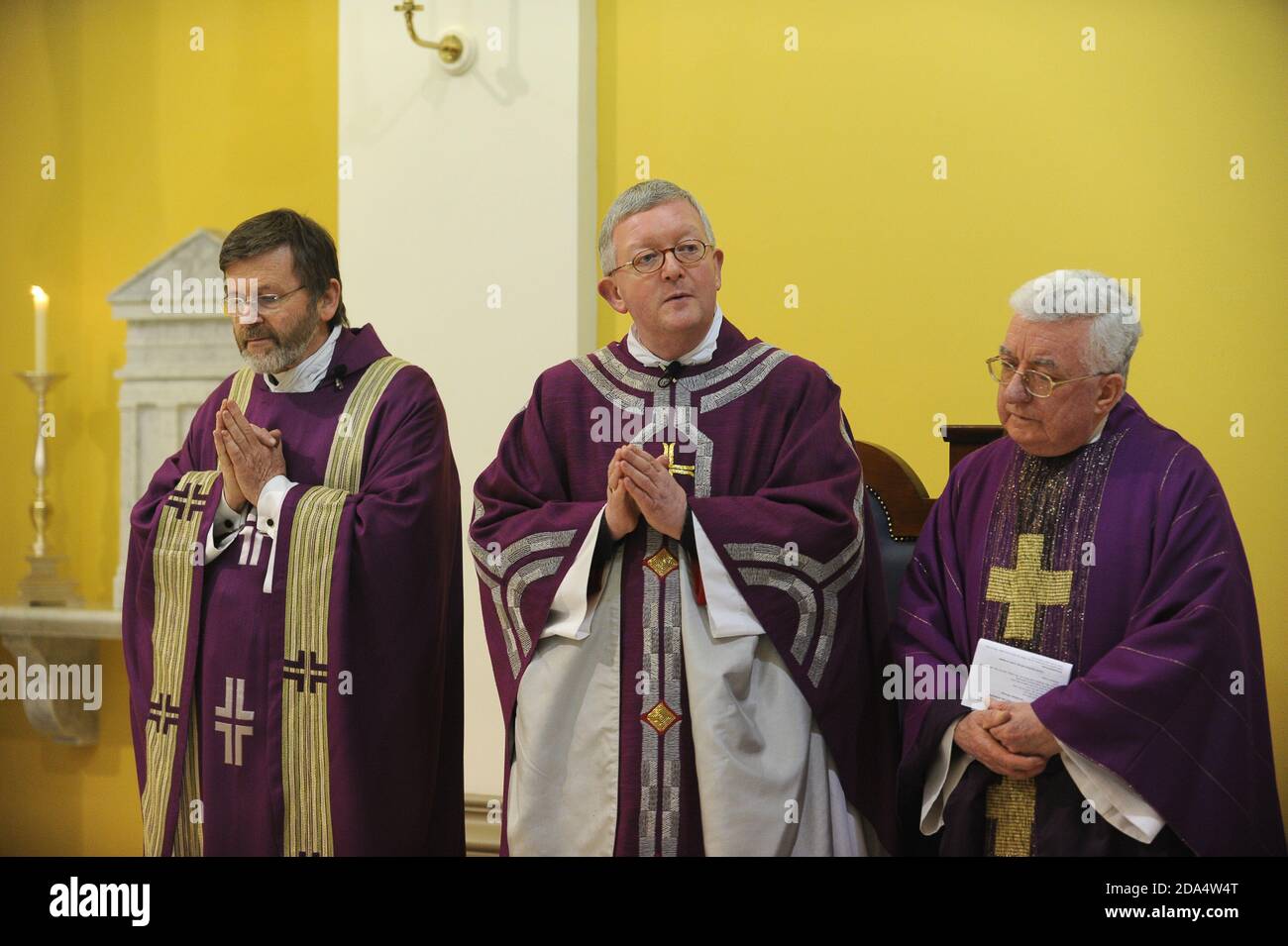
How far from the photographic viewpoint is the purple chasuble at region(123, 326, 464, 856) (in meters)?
3.59

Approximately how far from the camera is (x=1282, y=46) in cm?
478

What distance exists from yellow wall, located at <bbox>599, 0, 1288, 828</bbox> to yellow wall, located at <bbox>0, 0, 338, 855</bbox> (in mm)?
1549

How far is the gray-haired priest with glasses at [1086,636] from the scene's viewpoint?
299cm

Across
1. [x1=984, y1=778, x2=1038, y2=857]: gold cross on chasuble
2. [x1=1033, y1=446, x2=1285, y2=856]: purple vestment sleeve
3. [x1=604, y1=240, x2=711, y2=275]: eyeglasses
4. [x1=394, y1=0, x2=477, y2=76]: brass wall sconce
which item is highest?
[x1=394, y1=0, x2=477, y2=76]: brass wall sconce

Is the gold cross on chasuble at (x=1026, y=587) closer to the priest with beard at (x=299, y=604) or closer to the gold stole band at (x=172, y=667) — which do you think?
the priest with beard at (x=299, y=604)

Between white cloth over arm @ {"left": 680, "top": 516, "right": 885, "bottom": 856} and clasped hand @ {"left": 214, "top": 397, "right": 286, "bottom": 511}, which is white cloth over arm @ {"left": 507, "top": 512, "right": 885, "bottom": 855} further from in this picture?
clasped hand @ {"left": 214, "top": 397, "right": 286, "bottom": 511}

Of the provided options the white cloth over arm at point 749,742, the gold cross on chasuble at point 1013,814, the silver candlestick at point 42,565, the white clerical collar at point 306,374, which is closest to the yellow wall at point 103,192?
the silver candlestick at point 42,565

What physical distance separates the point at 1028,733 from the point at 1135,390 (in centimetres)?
226

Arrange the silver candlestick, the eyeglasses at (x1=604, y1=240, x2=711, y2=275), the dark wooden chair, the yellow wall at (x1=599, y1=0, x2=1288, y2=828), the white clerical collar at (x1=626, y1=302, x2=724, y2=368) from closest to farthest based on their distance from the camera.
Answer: the eyeglasses at (x1=604, y1=240, x2=711, y2=275), the white clerical collar at (x1=626, y1=302, x2=724, y2=368), the dark wooden chair, the yellow wall at (x1=599, y1=0, x2=1288, y2=828), the silver candlestick

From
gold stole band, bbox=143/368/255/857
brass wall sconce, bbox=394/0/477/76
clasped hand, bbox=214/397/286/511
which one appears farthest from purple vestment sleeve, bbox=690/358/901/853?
brass wall sconce, bbox=394/0/477/76

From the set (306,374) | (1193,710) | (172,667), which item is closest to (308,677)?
(172,667)

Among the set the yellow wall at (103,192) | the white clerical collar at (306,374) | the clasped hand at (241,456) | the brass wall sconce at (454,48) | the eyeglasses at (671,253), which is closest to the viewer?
the eyeglasses at (671,253)

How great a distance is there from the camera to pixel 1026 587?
3256 millimetres

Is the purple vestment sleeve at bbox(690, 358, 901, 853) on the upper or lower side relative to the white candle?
lower
